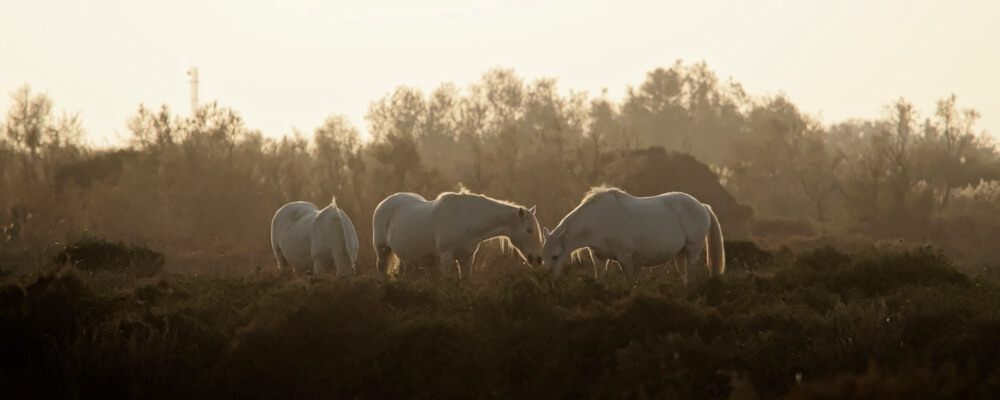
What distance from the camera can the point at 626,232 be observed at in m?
15.5

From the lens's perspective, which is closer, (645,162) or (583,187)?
(583,187)

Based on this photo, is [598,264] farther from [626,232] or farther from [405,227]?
[405,227]

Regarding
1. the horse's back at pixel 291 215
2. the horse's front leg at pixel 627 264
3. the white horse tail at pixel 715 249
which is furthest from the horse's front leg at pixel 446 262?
the white horse tail at pixel 715 249

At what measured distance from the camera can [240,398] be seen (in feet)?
36.2

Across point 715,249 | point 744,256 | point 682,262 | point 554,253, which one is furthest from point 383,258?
point 744,256

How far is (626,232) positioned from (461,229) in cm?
232

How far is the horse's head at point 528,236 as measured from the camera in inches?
628

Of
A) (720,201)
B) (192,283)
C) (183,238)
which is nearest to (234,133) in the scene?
(183,238)

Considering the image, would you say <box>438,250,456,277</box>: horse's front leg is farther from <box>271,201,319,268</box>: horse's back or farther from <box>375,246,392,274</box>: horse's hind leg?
<box>271,201,319,268</box>: horse's back

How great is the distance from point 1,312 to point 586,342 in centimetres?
610

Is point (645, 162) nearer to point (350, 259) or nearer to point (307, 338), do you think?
point (350, 259)

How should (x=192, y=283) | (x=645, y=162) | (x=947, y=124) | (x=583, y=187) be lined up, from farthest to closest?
(x=947, y=124), (x=645, y=162), (x=583, y=187), (x=192, y=283)

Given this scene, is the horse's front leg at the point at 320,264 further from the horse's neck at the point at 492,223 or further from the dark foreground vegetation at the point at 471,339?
the dark foreground vegetation at the point at 471,339

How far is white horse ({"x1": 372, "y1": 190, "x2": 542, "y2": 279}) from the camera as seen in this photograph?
52.6 feet
